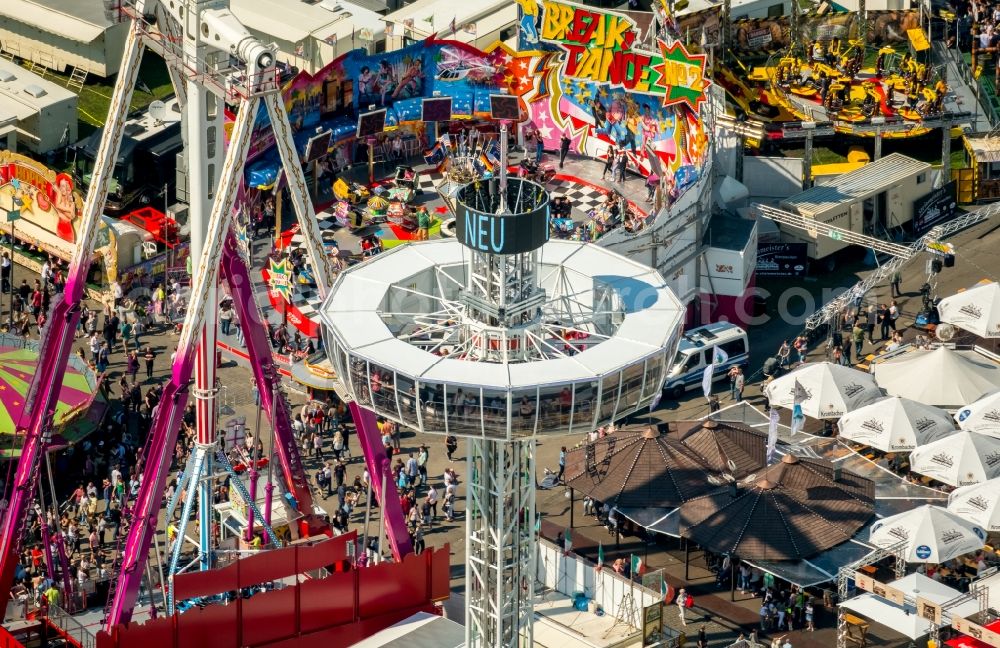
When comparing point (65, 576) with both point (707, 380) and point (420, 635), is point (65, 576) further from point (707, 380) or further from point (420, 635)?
point (707, 380)

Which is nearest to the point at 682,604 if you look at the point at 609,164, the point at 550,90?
the point at 609,164

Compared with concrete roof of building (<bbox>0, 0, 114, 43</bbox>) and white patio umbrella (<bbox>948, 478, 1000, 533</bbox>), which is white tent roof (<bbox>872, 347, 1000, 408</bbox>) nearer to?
white patio umbrella (<bbox>948, 478, 1000, 533</bbox>)

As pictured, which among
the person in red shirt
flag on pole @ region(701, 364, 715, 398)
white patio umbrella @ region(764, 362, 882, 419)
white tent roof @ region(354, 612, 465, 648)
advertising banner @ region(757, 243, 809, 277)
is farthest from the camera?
advertising banner @ region(757, 243, 809, 277)

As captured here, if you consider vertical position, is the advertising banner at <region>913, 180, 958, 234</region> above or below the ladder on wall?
below

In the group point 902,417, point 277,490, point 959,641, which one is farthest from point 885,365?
point 277,490

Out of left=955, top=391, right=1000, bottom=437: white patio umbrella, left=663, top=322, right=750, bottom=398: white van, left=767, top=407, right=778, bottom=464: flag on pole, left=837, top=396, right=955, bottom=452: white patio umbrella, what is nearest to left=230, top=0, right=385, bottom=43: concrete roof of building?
left=663, top=322, right=750, bottom=398: white van

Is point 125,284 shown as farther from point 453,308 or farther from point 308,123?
point 453,308
